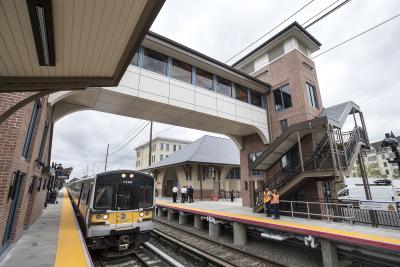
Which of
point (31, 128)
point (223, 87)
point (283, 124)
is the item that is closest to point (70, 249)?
point (31, 128)

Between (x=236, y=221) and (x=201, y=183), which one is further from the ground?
(x=201, y=183)

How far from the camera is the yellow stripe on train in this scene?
7512 mm

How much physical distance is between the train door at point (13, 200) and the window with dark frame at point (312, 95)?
52.6 feet

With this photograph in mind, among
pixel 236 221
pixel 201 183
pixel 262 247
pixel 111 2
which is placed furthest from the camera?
pixel 201 183

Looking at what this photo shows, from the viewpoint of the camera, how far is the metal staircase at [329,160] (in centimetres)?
999

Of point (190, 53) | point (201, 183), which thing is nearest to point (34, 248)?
point (190, 53)

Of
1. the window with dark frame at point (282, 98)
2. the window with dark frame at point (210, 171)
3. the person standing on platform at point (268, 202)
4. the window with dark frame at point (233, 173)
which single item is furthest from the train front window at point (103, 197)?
the window with dark frame at point (233, 173)

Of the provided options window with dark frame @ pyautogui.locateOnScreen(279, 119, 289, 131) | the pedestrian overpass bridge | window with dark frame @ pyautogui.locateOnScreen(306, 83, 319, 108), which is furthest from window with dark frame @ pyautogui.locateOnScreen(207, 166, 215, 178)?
window with dark frame @ pyautogui.locateOnScreen(306, 83, 319, 108)

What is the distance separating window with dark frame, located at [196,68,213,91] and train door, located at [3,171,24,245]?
32.0 feet

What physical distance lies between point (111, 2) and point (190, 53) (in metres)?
10.8

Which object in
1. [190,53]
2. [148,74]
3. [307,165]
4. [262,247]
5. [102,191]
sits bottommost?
[262,247]

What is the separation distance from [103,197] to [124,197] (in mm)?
764

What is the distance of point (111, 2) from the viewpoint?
2.39 meters

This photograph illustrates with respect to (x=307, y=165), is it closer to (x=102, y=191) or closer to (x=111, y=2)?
(x=102, y=191)
